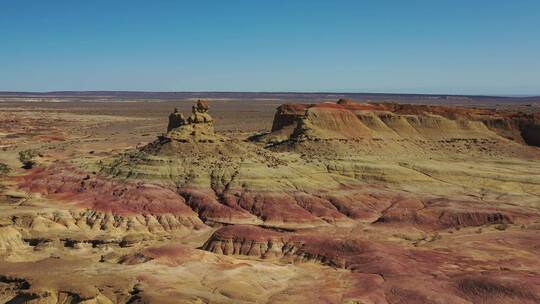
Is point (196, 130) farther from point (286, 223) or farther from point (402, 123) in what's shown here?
point (402, 123)

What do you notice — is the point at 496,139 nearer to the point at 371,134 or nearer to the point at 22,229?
the point at 371,134

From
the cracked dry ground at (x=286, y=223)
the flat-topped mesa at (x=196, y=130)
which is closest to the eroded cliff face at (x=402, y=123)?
the cracked dry ground at (x=286, y=223)

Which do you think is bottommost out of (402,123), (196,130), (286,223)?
(286,223)

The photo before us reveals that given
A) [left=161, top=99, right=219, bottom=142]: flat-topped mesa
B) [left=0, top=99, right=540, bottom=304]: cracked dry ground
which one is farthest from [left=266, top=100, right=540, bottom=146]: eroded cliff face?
[left=161, top=99, right=219, bottom=142]: flat-topped mesa

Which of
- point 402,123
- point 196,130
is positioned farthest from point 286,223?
point 402,123

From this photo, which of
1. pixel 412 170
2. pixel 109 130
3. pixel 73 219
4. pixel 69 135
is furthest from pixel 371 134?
pixel 109 130

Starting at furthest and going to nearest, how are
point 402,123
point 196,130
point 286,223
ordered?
point 402,123, point 196,130, point 286,223

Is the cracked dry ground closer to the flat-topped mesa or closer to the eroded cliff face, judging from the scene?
the eroded cliff face

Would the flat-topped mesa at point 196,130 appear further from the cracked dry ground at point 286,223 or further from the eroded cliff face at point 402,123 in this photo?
the eroded cliff face at point 402,123

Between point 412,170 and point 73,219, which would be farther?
point 412,170
